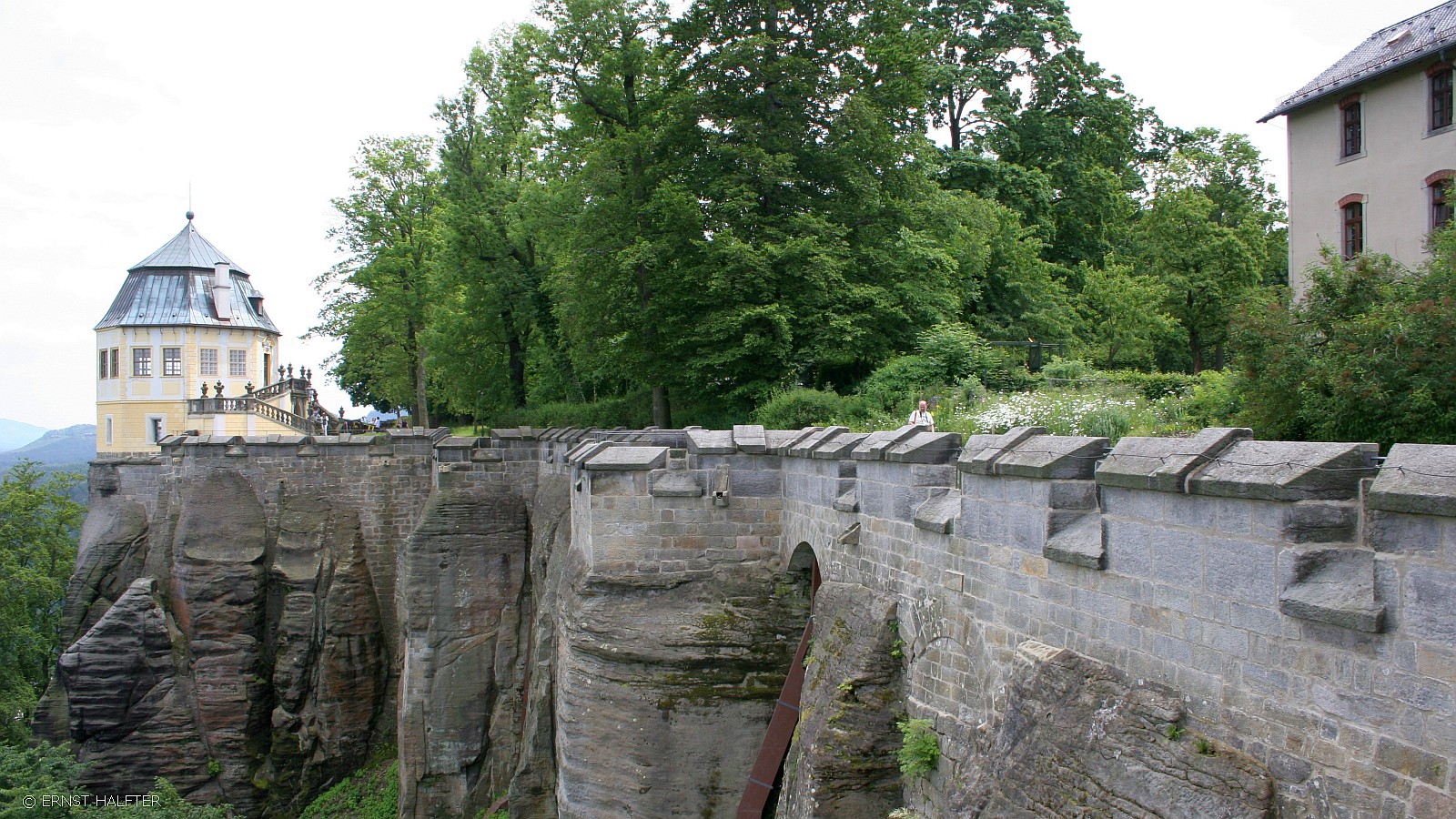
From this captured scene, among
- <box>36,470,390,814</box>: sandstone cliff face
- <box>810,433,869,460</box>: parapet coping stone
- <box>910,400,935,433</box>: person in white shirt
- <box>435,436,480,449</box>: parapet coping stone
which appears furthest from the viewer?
<box>36,470,390,814</box>: sandstone cliff face

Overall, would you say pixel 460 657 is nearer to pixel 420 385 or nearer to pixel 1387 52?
pixel 420 385

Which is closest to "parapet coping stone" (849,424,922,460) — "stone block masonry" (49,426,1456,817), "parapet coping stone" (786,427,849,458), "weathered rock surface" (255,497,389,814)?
"stone block masonry" (49,426,1456,817)

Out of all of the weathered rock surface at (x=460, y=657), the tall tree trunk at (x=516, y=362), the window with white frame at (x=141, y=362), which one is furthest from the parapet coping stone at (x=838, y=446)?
the window with white frame at (x=141, y=362)

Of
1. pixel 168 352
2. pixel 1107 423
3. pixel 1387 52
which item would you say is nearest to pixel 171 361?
pixel 168 352

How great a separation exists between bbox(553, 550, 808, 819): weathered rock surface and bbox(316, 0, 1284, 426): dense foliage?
226 inches

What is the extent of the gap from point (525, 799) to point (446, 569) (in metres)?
5.11

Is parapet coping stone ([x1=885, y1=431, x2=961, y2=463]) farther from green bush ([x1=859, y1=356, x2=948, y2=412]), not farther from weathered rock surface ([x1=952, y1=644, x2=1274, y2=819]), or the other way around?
green bush ([x1=859, y1=356, x2=948, y2=412])

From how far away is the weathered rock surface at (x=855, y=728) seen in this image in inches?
268

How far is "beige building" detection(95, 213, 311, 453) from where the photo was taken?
133ft

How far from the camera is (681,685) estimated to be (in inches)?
370

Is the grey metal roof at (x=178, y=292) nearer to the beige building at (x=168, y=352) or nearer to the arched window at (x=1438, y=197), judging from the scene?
the beige building at (x=168, y=352)

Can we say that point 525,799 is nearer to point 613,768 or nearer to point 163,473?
point 613,768

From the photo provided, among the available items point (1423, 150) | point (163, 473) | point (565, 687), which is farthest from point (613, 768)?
point (163, 473)

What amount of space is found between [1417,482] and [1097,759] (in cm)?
195
